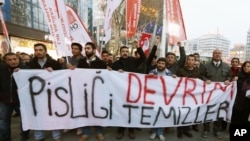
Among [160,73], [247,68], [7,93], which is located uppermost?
[247,68]

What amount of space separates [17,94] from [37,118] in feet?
1.79

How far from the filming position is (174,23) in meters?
6.93

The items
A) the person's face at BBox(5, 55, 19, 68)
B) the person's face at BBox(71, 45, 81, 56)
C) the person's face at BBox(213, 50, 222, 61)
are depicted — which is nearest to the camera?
the person's face at BBox(5, 55, 19, 68)

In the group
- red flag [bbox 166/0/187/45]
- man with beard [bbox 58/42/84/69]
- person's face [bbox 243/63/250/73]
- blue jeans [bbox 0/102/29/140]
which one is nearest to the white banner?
blue jeans [bbox 0/102/29/140]

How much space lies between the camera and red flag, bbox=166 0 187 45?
677cm

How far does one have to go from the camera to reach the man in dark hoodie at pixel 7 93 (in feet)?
16.3

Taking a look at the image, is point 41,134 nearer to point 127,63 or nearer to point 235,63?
point 127,63

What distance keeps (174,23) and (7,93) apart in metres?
4.00

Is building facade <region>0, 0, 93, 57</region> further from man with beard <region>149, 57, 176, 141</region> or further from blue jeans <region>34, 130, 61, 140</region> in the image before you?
man with beard <region>149, 57, 176, 141</region>

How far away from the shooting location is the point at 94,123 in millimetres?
5402

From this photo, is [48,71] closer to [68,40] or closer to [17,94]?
[17,94]

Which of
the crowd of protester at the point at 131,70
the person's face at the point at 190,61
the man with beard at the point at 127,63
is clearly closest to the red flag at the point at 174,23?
the crowd of protester at the point at 131,70

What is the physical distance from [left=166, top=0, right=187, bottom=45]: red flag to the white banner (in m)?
1.33

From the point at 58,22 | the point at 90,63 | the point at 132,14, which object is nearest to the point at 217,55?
the point at 90,63
